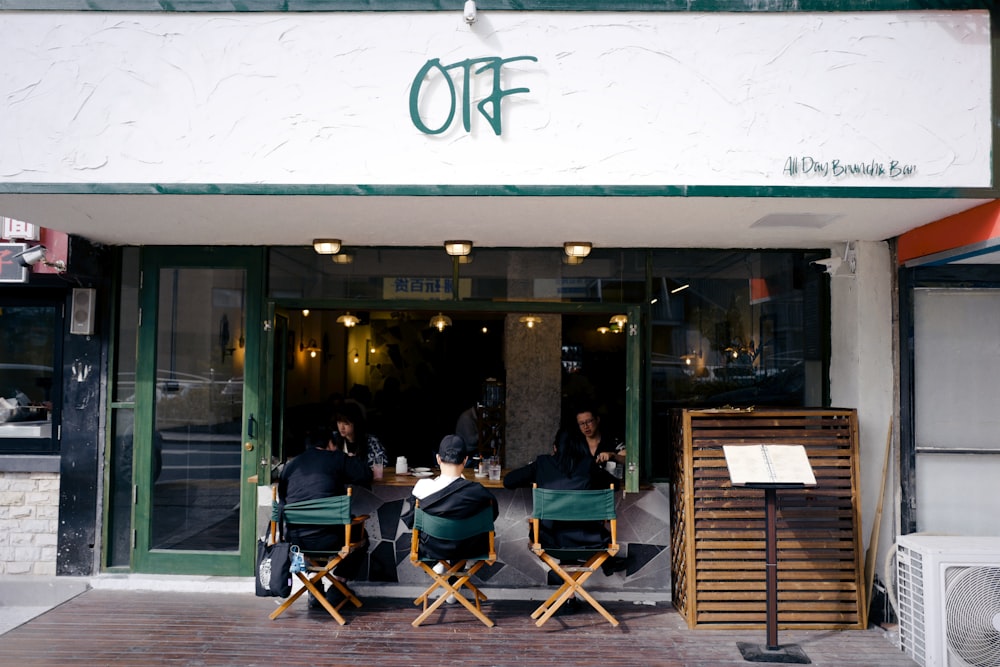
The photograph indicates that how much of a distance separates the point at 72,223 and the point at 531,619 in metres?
4.05

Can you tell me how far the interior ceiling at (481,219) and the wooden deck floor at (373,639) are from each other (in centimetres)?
→ 263

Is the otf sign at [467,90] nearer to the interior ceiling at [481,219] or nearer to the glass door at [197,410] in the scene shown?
the interior ceiling at [481,219]

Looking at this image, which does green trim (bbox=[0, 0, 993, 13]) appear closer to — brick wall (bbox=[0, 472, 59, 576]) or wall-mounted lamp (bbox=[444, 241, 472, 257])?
wall-mounted lamp (bbox=[444, 241, 472, 257])

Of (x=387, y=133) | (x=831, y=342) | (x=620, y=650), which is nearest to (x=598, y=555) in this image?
(x=620, y=650)

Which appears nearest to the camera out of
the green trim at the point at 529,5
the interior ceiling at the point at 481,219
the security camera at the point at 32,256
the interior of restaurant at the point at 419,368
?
the green trim at the point at 529,5

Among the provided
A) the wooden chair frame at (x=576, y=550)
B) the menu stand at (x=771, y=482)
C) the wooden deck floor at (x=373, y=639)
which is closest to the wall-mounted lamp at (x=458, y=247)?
the wooden chair frame at (x=576, y=550)

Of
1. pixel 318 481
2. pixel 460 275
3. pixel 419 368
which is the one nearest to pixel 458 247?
pixel 460 275

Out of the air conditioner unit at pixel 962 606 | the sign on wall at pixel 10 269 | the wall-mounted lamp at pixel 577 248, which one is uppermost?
the wall-mounted lamp at pixel 577 248

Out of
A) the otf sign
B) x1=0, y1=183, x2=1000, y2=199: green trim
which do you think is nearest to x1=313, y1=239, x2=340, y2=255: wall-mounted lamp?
x1=0, y1=183, x2=1000, y2=199: green trim

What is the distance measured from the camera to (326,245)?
17.3 ft

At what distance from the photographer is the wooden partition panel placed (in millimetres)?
4871

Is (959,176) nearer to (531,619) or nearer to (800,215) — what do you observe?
(800,215)

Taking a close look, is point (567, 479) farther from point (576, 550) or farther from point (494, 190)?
point (494, 190)

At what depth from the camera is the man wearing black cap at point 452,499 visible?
4.68 m
